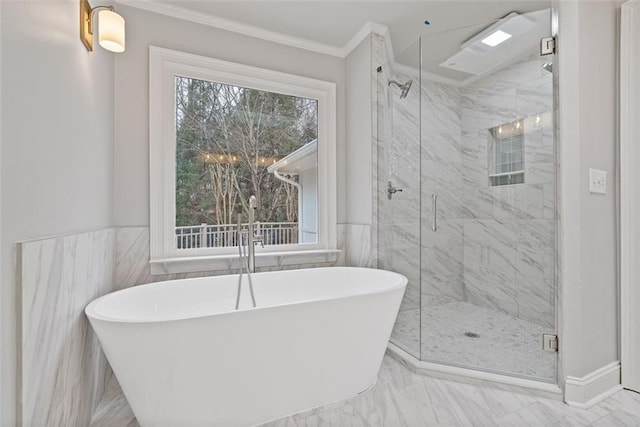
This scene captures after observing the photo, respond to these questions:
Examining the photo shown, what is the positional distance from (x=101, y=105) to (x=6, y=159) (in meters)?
1.10

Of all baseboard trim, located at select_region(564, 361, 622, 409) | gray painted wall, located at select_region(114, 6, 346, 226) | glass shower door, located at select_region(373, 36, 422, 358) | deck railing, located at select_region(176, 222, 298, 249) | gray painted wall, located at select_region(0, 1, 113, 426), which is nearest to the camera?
gray painted wall, located at select_region(0, 1, 113, 426)

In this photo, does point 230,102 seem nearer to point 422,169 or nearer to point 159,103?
point 159,103

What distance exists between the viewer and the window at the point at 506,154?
264cm

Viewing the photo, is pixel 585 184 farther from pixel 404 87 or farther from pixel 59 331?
pixel 59 331

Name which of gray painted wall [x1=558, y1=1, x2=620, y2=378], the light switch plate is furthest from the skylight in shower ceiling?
the light switch plate

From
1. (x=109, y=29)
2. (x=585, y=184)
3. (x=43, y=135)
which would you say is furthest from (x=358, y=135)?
(x=43, y=135)

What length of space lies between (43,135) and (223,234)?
139cm

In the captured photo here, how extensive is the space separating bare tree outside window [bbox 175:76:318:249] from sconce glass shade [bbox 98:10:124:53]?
0.62 m

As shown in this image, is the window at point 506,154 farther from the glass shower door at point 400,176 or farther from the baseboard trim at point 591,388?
the baseboard trim at point 591,388

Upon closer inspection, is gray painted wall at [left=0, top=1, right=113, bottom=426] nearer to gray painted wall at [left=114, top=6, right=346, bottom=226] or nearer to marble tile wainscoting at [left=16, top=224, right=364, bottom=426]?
marble tile wainscoting at [left=16, top=224, right=364, bottom=426]

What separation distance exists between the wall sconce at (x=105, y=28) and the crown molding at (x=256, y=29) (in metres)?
0.60

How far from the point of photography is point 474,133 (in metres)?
2.98

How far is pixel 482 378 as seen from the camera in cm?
183

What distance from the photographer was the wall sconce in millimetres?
1542
